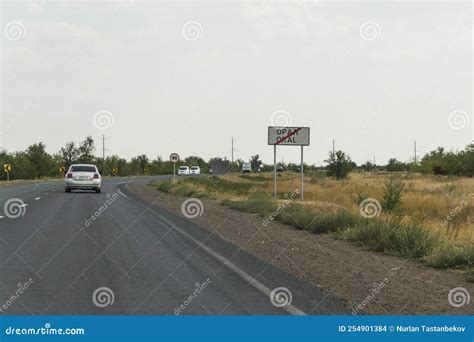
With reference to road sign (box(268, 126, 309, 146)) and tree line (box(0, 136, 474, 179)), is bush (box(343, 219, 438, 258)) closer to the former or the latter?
road sign (box(268, 126, 309, 146))

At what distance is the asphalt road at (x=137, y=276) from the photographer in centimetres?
733

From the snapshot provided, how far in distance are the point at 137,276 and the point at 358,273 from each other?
3.58 meters

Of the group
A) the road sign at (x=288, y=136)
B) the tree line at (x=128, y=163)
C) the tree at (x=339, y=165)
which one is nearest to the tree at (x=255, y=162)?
the tree line at (x=128, y=163)

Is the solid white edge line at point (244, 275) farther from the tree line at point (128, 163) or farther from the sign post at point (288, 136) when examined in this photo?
the tree line at point (128, 163)

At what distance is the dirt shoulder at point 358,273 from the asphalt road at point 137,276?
0.41 meters

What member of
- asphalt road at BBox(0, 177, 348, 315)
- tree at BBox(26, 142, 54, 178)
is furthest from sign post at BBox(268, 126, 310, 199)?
tree at BBox(26, 142, 54, 178)

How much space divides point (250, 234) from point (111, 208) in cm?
908

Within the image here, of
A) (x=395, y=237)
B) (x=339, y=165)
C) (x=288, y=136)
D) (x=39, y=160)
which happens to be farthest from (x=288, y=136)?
(x=39, y=160)

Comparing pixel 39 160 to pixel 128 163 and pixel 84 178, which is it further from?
pixel 84 178

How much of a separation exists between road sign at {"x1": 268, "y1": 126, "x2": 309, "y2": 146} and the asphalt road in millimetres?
12207

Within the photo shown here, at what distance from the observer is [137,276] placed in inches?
368

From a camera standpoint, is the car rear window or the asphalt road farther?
the car rear window

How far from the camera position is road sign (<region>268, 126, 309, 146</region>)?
91.6 ft

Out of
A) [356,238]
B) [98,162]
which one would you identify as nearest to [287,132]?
[356,238]
